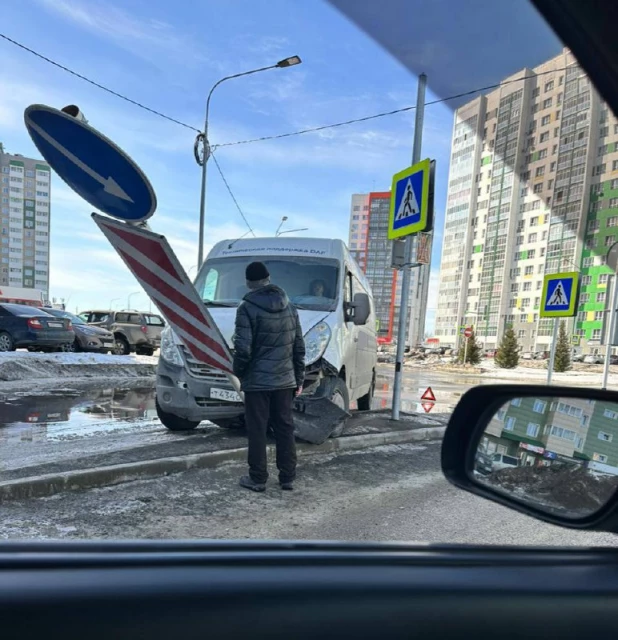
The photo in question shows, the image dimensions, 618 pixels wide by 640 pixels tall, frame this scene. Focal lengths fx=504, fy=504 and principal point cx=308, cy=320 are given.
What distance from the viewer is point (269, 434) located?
18.5 feet

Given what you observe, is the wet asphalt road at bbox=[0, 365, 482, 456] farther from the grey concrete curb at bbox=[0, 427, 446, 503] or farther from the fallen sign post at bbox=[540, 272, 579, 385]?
the fallen sign post at bbox=[540, 272, 579, 385]

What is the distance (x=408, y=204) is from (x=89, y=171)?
4.43 m

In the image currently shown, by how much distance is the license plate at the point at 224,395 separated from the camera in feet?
17.1

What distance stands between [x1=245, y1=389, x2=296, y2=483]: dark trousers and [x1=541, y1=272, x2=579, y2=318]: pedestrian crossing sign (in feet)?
21.6

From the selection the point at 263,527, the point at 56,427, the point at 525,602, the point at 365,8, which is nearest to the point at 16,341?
the point at 56,427

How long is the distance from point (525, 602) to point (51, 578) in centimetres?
79

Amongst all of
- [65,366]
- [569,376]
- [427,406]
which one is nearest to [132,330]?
[65,366]

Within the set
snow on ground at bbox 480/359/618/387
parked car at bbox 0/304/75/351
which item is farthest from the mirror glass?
parked car at bbox 0/304/75/351

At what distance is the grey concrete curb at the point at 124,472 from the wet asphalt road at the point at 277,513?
0.30ft

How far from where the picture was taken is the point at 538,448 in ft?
3.94

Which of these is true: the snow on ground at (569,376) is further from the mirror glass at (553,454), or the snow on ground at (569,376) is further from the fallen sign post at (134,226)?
the mirror glass at (553,454)

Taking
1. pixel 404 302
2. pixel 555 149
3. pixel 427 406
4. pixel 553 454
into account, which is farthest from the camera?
pixel 427 406

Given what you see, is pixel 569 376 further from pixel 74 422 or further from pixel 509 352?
pixel 74 422

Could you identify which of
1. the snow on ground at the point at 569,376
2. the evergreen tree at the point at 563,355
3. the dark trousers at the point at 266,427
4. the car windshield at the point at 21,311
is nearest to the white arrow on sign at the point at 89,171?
the dark trousers at the point at 266,427
